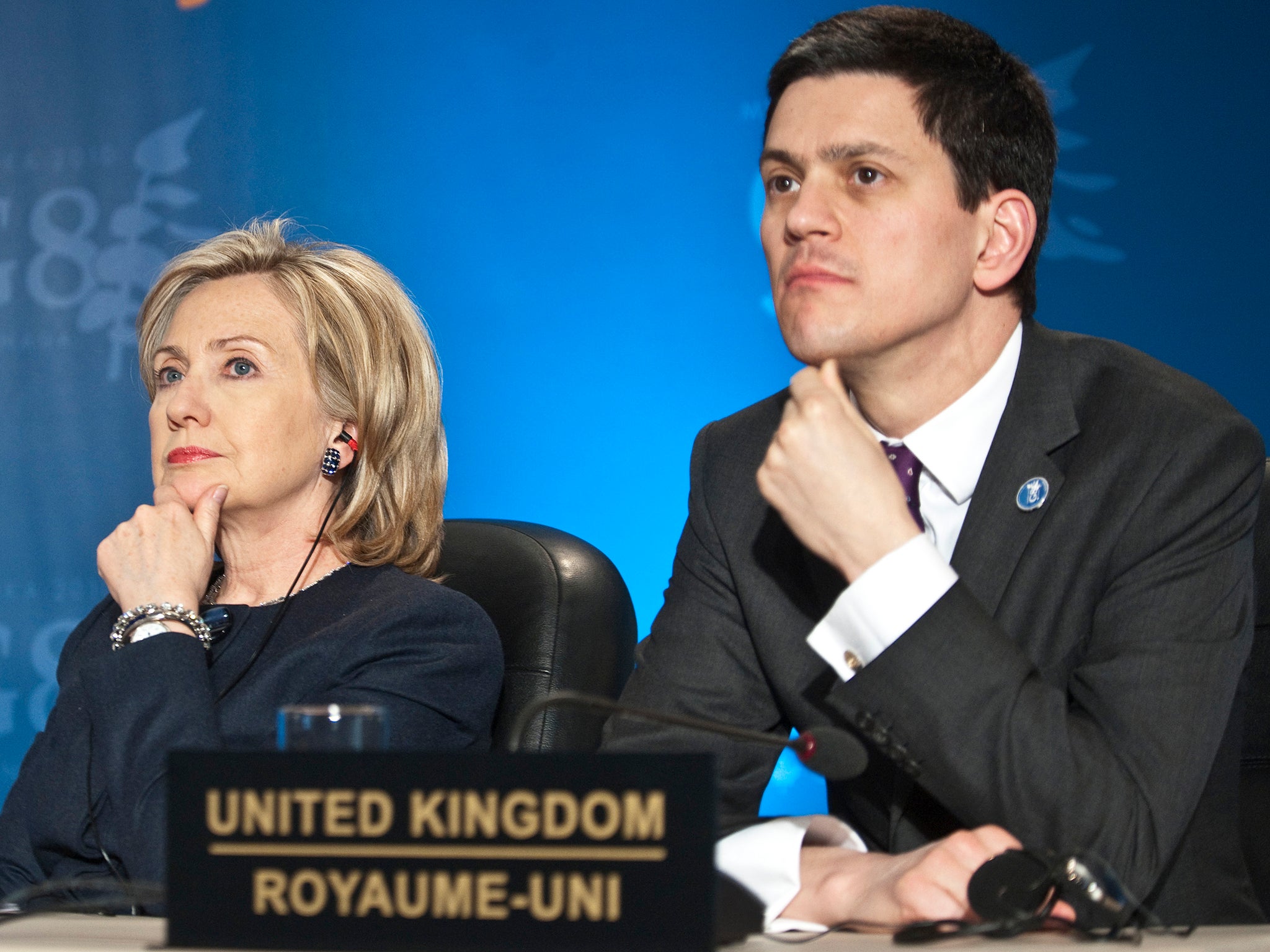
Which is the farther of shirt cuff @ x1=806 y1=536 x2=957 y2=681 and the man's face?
the man's face

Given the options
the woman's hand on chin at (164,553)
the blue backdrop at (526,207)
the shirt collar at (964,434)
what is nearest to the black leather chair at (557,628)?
the woman's hand on chin at (164,553)

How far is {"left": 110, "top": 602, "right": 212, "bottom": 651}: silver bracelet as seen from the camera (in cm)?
171

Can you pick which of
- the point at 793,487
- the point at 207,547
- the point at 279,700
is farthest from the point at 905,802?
the point at 207,547

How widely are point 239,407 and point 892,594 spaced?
1.09m

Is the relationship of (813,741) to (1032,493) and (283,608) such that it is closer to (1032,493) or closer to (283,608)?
(1032,493)

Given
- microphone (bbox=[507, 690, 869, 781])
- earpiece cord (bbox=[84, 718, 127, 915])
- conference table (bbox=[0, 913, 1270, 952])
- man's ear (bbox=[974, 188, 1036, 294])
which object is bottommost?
earpiece cord (bbox=[84, 718, 127, 915])

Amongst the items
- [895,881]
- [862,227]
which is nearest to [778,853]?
[895,881]

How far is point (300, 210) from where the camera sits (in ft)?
10.4

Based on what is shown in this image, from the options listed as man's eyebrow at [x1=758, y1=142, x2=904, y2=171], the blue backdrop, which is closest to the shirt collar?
man's eyebrow at [x1=758, y1=142, x2=904, y2=171]

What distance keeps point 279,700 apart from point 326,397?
0.48m

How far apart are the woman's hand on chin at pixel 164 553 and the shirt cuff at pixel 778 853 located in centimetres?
93

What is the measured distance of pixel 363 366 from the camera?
195 cm

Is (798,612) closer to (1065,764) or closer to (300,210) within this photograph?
(1065,764)

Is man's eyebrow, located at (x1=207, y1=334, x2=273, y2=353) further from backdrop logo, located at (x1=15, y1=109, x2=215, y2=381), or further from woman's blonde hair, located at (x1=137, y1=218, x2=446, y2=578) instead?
backdrop logo, located at (x1=15, y1=109, x2=215, y2=381)
